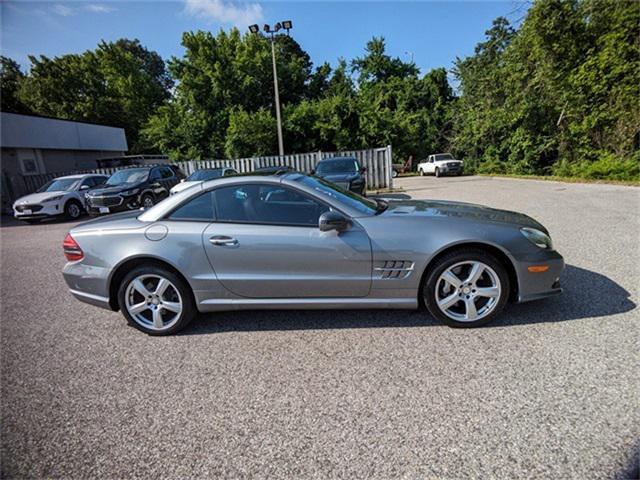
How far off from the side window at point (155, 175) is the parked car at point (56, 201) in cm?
276

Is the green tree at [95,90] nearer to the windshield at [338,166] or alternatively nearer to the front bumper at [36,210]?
the front bumper at [36,210]

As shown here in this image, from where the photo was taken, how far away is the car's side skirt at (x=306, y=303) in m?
2.86

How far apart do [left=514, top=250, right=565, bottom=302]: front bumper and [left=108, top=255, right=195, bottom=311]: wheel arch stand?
9.79 ft

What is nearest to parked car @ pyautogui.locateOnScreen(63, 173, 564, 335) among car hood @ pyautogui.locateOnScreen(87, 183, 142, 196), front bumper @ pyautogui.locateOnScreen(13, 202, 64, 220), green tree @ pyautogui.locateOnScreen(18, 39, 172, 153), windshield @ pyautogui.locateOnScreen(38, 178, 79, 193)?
car hood @ pyautogui.locateOnScreen(87, 183, 142, 196)

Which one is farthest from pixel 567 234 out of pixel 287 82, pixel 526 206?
pixel 287 82

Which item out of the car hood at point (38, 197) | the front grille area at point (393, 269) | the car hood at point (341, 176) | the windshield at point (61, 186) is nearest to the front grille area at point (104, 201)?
the car hood at point (38, 197)

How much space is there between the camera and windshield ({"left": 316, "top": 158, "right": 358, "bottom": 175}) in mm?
10375

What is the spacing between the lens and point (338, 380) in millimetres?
2312

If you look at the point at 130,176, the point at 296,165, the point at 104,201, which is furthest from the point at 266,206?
the point at 296,165

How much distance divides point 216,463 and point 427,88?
125 ft

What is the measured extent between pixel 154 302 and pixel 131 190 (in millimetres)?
9358

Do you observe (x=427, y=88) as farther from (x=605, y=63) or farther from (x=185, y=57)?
(x=185, y=57)

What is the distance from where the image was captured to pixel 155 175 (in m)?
12.0

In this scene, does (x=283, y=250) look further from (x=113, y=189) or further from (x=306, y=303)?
(x=113, y=189)
